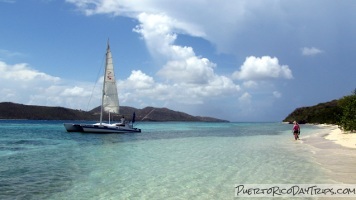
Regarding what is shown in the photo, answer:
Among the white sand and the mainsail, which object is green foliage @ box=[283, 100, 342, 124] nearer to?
the white sand

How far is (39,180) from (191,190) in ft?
23.8

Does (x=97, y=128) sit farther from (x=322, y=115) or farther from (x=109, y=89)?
(x=322, y=115)

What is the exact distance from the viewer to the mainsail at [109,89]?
2308 inches

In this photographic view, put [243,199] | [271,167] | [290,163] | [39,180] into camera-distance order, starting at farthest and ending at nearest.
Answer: [290,163] < [271,167] < [39,180] < [243,199]

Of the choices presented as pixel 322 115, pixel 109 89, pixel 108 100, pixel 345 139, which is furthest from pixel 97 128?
pixel 322 115

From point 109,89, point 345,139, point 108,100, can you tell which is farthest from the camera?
point 108,100

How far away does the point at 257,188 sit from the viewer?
13180mm

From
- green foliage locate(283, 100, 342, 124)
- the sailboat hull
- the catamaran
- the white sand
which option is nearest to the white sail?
the catamaran

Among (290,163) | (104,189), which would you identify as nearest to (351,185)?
(290,163)

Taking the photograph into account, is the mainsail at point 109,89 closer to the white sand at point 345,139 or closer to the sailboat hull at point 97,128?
the sailboat hull at point 97,128

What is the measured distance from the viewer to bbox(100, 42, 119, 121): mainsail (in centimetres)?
5862

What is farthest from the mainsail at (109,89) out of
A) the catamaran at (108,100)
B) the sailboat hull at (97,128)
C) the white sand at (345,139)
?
the white sand at (345,139)

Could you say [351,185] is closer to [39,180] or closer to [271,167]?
[271,167]

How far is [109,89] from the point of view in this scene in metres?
58.9
